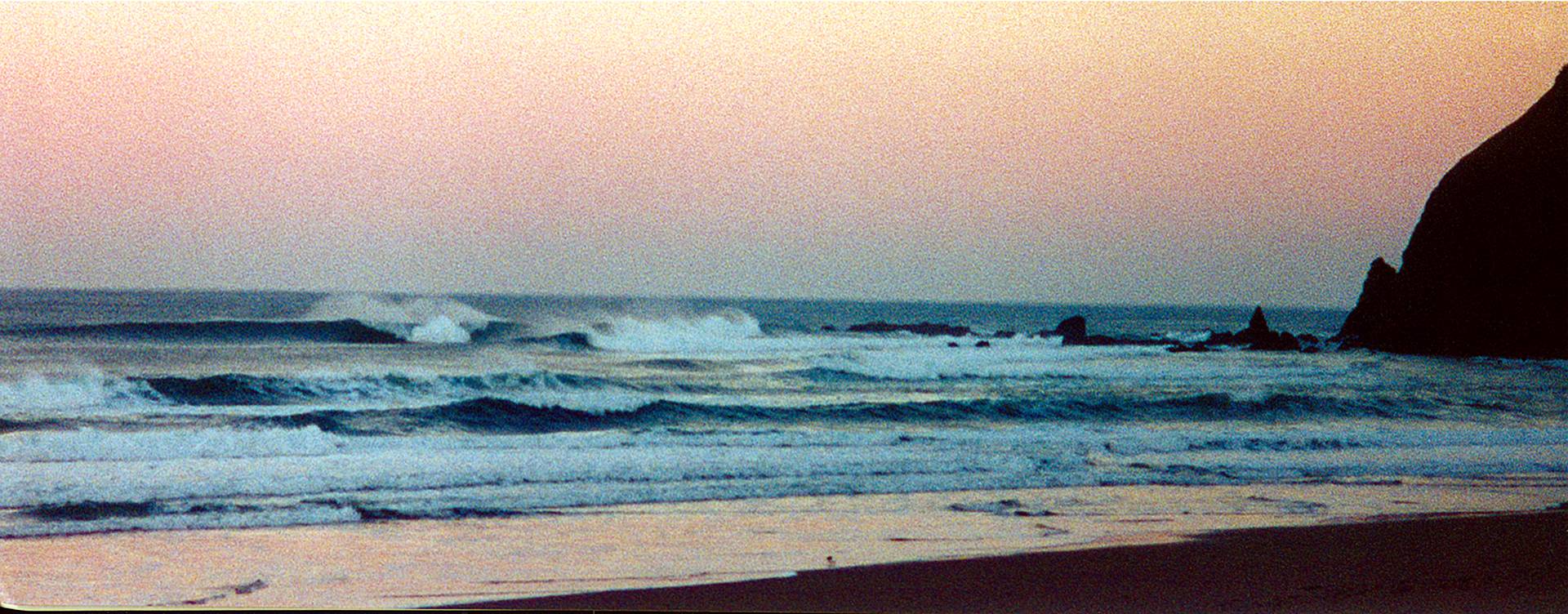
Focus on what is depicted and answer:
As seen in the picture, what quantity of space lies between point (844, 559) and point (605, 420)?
5.57 meters

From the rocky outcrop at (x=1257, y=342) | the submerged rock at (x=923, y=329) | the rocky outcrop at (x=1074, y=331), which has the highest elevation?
the submerged rock at (x=923, y=329)

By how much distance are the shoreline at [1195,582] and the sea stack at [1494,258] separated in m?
14.0

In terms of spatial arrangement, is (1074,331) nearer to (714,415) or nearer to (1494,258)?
(1494,258)

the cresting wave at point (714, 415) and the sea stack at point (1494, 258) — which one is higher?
the sea stack at point (1494, 258)

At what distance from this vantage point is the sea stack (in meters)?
19.0

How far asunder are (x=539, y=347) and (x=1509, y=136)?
15750 mm

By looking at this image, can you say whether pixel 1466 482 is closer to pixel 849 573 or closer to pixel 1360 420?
pixel 1360 420

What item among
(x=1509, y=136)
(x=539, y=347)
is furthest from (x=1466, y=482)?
(x=1509, y=136)

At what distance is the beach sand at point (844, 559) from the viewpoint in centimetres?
450

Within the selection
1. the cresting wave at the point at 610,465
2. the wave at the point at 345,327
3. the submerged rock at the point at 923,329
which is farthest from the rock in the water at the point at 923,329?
the cresting wave at the point at 610,465

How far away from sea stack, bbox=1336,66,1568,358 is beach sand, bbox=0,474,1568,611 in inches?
546

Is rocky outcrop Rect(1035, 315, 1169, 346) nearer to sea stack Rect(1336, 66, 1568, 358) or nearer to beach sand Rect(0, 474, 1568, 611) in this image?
sea stack Rect(1336, 66, 1568, 358)

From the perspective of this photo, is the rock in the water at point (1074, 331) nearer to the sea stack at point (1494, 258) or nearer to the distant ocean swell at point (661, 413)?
the sea stack at point (1494, 258)

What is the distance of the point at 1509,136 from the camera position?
64.7 ft
